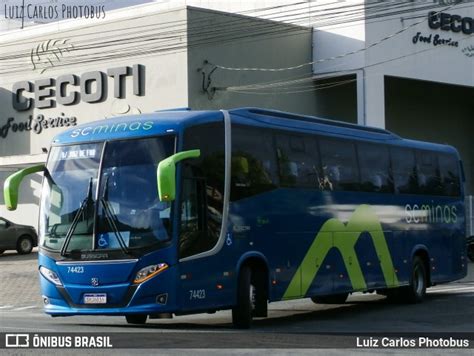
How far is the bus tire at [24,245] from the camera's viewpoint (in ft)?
129

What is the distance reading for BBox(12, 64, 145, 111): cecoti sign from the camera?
3769 centimetres

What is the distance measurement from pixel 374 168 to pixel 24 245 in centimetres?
2204

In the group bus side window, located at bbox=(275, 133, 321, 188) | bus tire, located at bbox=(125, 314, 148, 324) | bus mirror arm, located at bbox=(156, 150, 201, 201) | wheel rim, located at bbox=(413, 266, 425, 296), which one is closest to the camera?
bus mirror arm, located at bbox=(156, 150, 201, 201)

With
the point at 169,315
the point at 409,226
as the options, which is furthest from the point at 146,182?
the point at 409,226

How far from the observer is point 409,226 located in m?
22.2

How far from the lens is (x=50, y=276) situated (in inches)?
619

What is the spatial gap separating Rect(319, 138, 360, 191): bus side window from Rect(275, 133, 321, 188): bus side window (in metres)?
0.33

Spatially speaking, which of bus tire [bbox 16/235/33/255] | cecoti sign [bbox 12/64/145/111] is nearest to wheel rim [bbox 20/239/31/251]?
bus tire [bbox 16/235/33/255]

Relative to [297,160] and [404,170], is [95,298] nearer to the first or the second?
[297,160]

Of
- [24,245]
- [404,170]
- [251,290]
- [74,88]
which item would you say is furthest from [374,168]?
[24,245]

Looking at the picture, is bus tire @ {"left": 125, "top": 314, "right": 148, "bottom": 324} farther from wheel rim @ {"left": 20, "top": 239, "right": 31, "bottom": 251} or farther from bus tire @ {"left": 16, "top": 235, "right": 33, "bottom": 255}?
wheel rim @ {"left": 20, "top": 239, "right": 31, "bottom": 251}

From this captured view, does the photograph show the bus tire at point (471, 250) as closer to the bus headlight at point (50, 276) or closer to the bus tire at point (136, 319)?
the bus tire at point (136, 319)

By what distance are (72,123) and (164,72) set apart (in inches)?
212

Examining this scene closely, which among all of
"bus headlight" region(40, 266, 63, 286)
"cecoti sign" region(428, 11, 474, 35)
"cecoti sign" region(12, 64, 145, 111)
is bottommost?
"bus headlight" region(40, 266, 63, 286)
